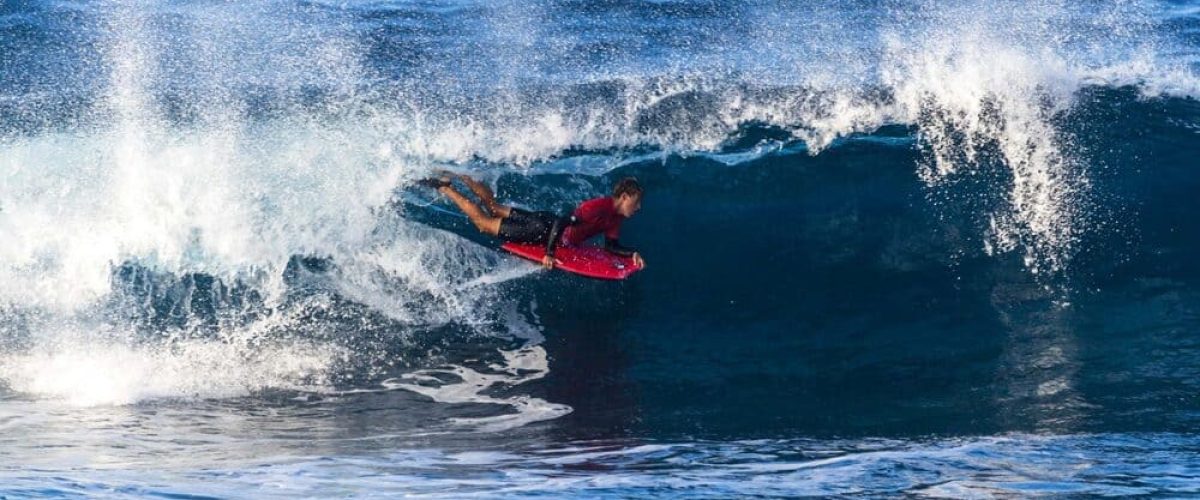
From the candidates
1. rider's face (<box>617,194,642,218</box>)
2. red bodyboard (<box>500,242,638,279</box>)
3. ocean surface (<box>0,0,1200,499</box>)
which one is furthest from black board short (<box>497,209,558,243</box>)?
ocean surface (<box>0,0,1200,499</box>)

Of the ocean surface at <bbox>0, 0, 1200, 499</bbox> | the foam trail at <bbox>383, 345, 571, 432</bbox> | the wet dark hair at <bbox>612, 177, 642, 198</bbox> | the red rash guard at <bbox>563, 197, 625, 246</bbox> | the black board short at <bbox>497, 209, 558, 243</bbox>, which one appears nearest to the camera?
the ocean surface at <bbox>0, 0, 1200, 499</bbox>

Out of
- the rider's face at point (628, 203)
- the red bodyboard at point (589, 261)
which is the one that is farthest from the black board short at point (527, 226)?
the rider's face at point (628, 203)

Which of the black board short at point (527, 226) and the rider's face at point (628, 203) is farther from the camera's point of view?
the black board short at point (527, 226)

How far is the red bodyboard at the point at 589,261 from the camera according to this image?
32.5ft

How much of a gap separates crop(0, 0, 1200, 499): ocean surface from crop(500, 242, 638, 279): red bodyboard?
552 millimetres

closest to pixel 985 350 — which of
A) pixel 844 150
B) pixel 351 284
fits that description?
pixel 844 150

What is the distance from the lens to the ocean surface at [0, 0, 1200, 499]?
766 centimetres

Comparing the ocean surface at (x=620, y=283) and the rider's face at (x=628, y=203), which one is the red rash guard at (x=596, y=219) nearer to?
the rider's face at (x=628, y=203)

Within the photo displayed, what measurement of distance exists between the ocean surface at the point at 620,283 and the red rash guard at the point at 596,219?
0.82 m

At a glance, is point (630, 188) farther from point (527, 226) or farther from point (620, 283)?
point (620, 283)

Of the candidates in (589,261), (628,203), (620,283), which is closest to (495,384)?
(589,261)

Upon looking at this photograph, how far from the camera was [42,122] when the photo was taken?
44.2 ft

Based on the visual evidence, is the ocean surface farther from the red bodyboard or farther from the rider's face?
the rider's face

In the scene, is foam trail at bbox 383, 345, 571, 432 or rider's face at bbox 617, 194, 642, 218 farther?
rider's face at bbox 617, 194, 642, 218
